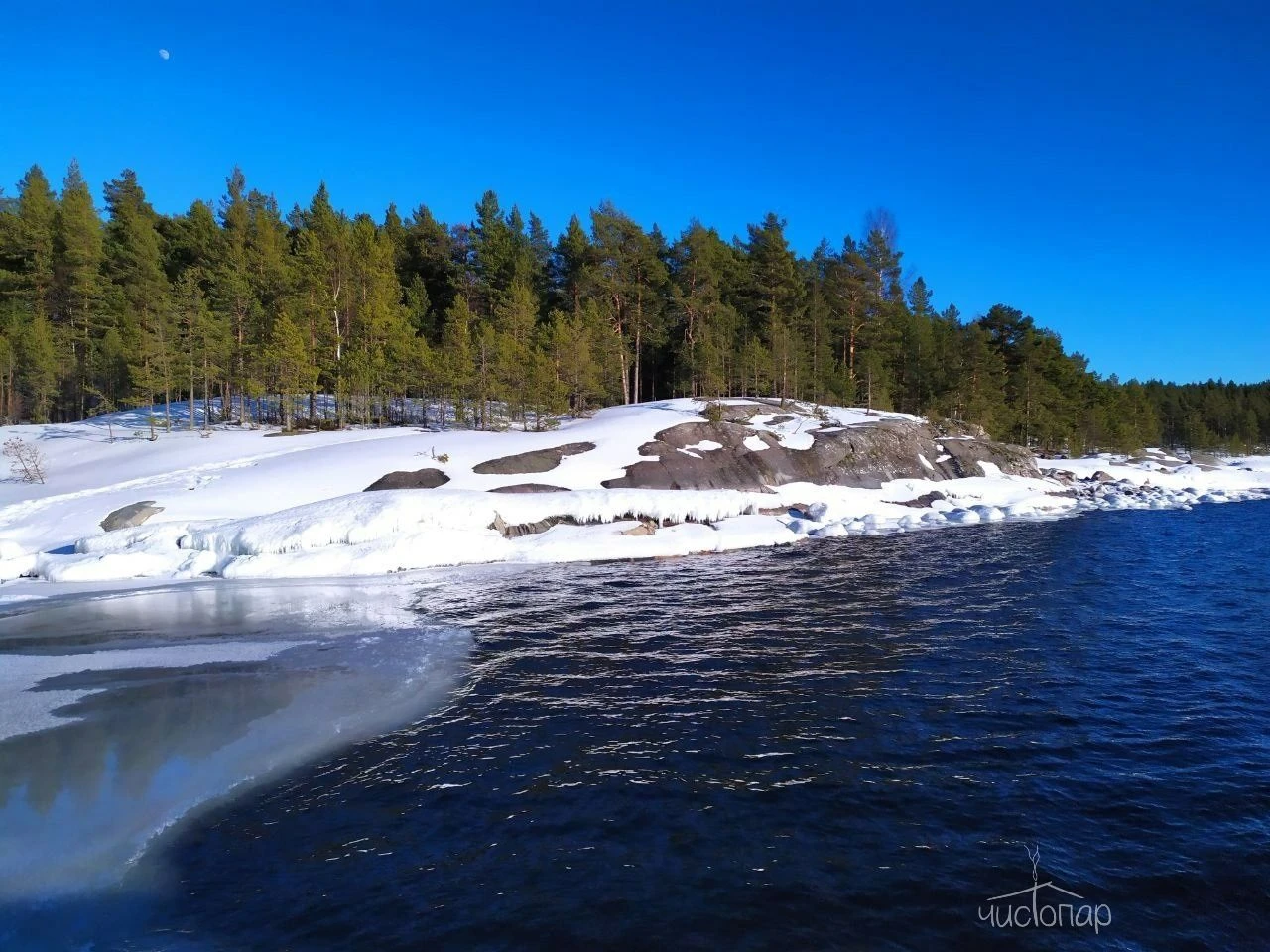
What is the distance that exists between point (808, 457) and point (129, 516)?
31.6 meters

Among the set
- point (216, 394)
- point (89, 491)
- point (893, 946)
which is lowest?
point (893, 946)

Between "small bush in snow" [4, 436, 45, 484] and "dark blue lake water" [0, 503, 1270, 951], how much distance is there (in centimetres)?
3087

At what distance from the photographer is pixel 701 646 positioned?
1304 cm

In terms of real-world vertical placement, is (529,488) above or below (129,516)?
above

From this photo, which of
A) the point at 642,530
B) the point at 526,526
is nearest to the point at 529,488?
the point at 526,526

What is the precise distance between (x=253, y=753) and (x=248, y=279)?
2057 inches

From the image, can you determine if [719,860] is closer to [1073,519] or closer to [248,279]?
[1073,519]

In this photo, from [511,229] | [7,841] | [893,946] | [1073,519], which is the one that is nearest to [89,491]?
[7,841]

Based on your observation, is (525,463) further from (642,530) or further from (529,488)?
(642,530)

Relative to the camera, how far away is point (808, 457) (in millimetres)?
37812

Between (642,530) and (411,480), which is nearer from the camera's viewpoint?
(642,530)

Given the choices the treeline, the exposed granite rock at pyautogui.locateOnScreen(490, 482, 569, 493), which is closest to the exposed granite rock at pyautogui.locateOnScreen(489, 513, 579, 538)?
the exposed granite rock at pyautogui.locateOnScreen(490, 482, 569, 493)

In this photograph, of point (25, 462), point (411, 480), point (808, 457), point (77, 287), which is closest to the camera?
point (411, 480)

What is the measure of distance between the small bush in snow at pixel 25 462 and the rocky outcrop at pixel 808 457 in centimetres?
2730
